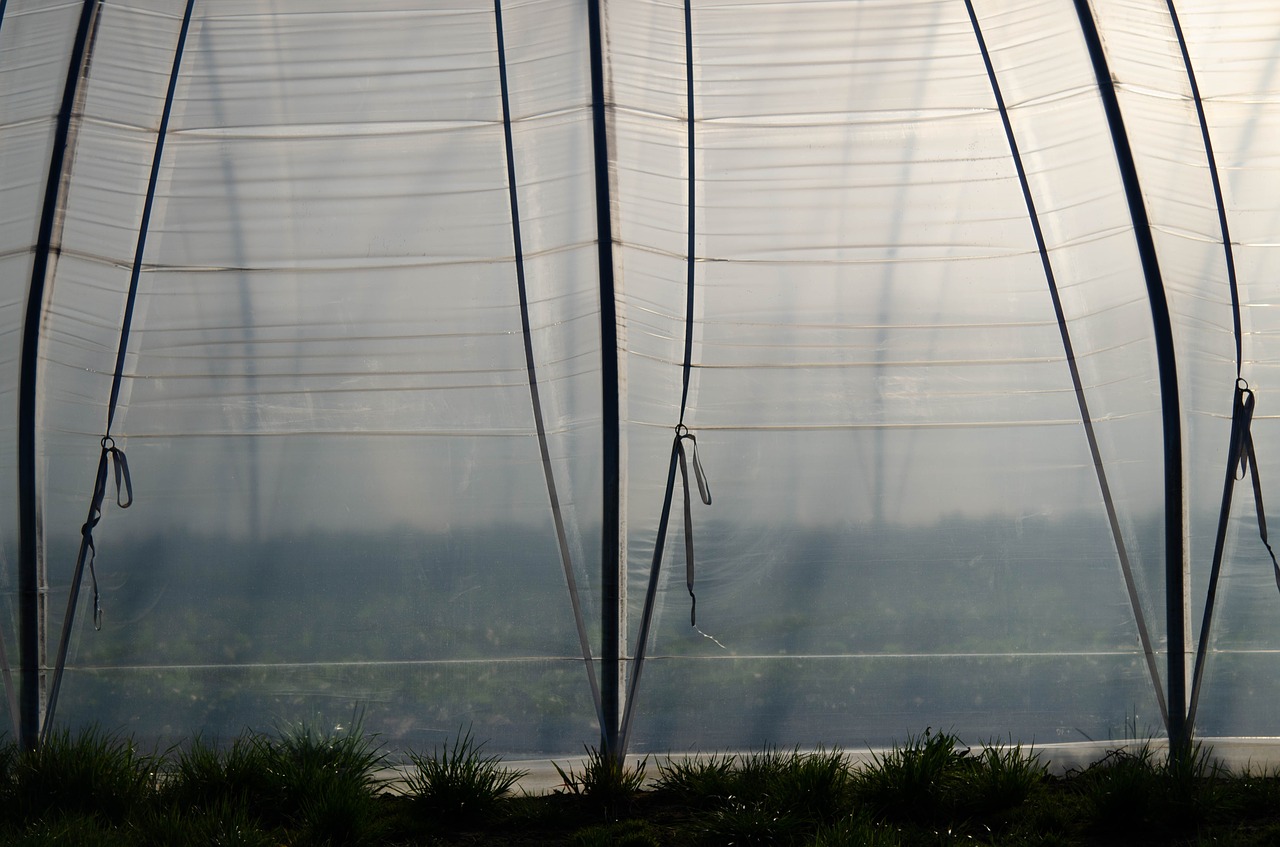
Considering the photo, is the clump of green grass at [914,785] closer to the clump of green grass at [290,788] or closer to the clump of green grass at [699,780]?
the clump of green grass at [699,780]

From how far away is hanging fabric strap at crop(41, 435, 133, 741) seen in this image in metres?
7.59

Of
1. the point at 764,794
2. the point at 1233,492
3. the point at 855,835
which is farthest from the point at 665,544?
the point at 1233,492

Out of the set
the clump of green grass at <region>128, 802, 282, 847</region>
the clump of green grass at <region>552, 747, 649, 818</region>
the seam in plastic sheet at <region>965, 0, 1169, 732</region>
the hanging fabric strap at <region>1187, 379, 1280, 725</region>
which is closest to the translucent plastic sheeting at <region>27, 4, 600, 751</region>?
the clump of green grass at <region>552, 747, 649, 818</region>

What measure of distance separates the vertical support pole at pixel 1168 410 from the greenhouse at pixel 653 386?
0.04 meters

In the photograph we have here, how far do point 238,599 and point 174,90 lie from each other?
3.77 metres

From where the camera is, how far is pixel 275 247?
7.56m

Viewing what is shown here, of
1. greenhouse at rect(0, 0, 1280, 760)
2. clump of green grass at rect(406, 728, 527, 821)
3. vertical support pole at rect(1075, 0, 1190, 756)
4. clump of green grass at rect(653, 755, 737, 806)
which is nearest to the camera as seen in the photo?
clump of green grass at rect(406, 728, 527, 821)

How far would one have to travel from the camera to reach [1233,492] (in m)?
7.59

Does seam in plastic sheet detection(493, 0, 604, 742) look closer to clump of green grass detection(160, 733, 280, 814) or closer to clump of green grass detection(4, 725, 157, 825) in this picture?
clump of green grass detection(160, 733, 280, 814)

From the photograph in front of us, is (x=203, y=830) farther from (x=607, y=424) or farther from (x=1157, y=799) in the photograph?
(x=1157, y=799)

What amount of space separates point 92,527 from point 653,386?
431 centimetres

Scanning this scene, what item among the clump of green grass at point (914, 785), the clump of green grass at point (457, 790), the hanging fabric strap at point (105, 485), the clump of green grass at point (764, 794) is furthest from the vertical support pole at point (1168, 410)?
the hanging fabric strap at point (105, 485)

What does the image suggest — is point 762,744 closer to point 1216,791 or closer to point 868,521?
point 868,521

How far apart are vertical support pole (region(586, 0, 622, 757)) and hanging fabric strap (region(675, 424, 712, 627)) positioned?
1.53 ft
